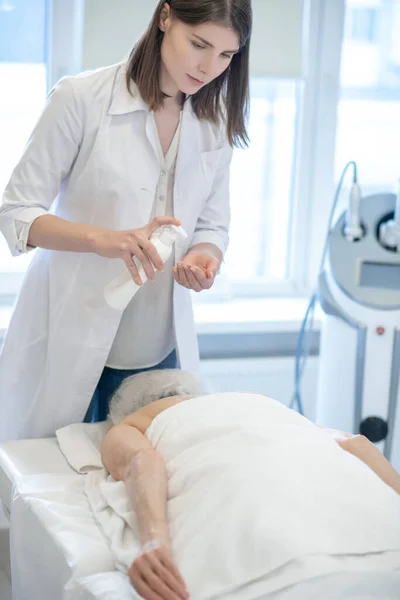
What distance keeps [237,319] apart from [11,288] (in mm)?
819

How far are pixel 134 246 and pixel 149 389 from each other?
1.28ft

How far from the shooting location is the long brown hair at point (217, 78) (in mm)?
1637

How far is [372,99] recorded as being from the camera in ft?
10.5

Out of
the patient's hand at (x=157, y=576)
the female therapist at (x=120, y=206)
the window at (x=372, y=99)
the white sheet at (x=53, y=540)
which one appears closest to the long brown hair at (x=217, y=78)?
the female therapist at (x=120, y=206)

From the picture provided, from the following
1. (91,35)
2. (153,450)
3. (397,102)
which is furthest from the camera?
(397,102)

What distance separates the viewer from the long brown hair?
64.4 inches

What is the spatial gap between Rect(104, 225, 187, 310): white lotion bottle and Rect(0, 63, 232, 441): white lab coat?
133mm

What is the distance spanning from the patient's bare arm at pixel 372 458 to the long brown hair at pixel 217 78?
2.42ft

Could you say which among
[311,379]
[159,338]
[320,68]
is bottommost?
[311,379]

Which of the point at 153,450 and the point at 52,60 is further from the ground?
the point at 52,60

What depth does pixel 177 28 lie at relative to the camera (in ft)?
5.48

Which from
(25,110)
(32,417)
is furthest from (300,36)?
(32,417)

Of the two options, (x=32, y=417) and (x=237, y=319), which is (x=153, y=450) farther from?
(x=237, y=319)

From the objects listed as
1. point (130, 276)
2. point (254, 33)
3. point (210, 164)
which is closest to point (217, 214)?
point (210, 164)
